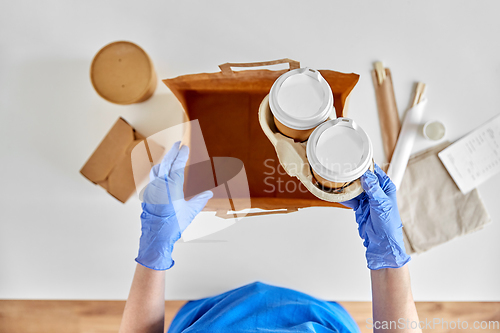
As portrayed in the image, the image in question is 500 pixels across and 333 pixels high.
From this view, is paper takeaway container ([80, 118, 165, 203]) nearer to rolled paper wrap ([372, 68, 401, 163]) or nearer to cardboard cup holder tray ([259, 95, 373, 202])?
cardboard cup holder tray ([259, 95, 373, 202])

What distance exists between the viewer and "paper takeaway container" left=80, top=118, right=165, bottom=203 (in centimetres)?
90

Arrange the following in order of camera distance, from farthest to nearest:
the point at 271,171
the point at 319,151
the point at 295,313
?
the point at 271,171 < the point at 295,313 < the point at 319,151

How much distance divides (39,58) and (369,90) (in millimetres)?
981

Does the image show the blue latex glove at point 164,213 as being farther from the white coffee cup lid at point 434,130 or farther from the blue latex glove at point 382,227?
the white coffee cup lid at point 434,130

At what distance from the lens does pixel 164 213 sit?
30.2 inches

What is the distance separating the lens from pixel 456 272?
0.92 metres

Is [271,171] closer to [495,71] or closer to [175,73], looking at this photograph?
[175,73]

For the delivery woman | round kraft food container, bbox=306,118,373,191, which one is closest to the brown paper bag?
the delivery woman

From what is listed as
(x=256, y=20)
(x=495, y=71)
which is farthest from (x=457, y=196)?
(x=256, y=20)

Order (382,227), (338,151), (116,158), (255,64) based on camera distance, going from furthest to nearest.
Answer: (116,158)
(255,64)
(382,227)
(338,151)

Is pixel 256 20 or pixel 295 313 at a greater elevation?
pixel 256 20

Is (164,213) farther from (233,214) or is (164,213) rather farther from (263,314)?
(263,314)

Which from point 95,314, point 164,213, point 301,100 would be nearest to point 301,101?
point 301,100

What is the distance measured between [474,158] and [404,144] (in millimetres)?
210
